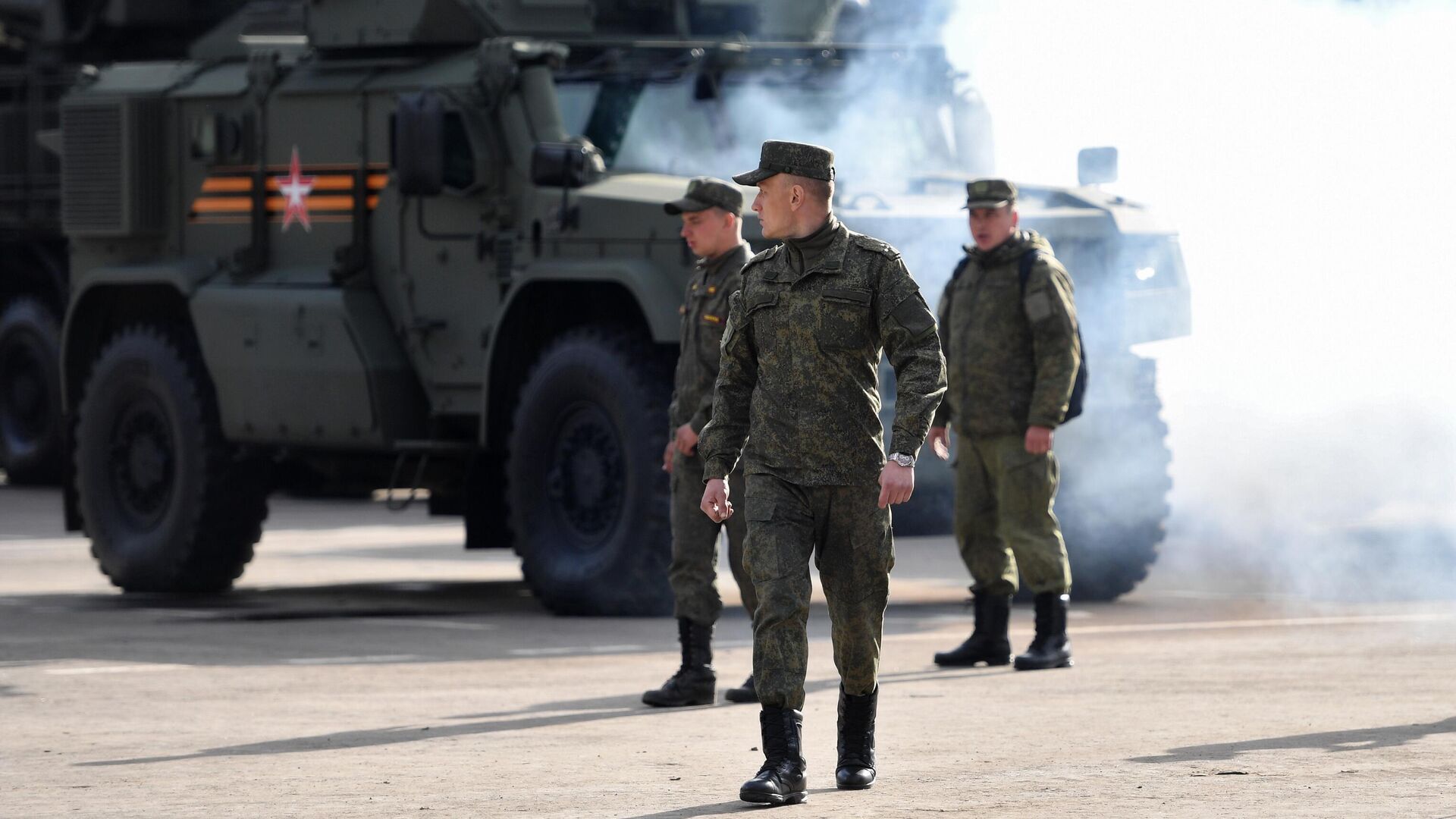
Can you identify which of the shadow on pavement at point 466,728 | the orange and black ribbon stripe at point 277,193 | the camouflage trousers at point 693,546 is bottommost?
the shadow on pavement at point 466,728

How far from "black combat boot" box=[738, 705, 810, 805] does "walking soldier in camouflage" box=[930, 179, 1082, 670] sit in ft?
10.3

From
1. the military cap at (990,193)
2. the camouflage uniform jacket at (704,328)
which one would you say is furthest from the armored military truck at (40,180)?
the camouflage uniform jacket at (704,328)

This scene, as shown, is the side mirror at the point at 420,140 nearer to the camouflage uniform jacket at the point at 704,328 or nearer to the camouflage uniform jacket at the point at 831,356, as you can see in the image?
the camouflage uniform jacket at the point at 704,328

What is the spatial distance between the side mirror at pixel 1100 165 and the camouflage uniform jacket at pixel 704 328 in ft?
12.5

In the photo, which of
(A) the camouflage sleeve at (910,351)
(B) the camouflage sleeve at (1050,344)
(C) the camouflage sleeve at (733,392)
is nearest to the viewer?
(A) the camouflage sleeve at (910,351)

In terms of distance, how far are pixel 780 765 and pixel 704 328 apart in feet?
7.91

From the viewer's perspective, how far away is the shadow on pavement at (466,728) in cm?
806

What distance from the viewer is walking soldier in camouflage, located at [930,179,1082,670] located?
1016 cm

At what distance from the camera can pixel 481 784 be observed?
734 centimetres

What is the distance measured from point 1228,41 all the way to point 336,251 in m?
4.46

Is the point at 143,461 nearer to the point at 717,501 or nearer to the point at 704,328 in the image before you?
the point at 704,328

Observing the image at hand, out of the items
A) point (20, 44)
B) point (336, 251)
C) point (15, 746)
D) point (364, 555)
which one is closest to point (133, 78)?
point (336, 251)

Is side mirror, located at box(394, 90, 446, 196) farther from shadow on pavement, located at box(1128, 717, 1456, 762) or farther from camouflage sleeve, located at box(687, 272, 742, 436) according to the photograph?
shadow on pavement, located at box(1128, 717, 1456, 762)

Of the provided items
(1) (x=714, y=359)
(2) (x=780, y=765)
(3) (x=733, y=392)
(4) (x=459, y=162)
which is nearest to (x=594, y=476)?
(4) (x=459, y=162)
